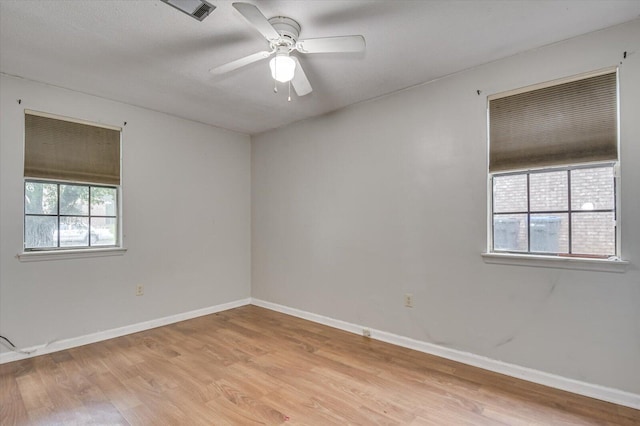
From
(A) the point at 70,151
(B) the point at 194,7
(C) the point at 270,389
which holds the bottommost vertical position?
(C) the point at 270,389

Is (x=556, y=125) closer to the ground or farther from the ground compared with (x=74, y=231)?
farther from the ground

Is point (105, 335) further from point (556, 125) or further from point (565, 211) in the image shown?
point (556, 125)

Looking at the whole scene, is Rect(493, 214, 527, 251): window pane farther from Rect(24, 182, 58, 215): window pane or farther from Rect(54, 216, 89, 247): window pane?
Rect(24, 182, 58, 215): window pane

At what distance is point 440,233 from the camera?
2873 millimetres

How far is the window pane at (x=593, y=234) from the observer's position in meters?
2.17

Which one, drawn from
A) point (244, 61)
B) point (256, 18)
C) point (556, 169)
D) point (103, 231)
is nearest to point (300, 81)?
point (244, 61)

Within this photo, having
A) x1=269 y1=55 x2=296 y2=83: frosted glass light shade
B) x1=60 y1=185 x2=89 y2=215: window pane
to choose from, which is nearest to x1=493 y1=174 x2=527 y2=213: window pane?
x1=269 y1=55 x2=296 y2=83: frosted glass light shade

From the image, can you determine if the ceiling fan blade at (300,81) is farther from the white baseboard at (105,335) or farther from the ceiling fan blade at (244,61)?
Answer: the white baseboard at (105,335)

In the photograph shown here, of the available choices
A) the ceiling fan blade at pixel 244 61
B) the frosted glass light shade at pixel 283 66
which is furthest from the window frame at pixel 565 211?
the ceiling fan blade at pixel 244 61

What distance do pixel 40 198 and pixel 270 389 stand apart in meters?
2.75

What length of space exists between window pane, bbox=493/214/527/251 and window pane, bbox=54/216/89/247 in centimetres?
387

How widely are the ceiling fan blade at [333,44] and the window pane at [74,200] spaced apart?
268 centimetres

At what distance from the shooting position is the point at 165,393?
7.38 ft

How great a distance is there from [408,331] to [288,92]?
2.58 meters
